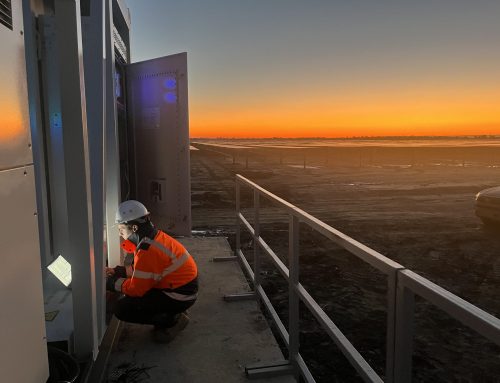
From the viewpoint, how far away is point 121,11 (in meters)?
5.59

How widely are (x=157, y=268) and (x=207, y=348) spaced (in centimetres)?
88

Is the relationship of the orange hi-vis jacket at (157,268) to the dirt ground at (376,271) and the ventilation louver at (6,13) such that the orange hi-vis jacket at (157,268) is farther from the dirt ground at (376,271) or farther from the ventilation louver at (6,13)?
the ventilation louver at (6,13)

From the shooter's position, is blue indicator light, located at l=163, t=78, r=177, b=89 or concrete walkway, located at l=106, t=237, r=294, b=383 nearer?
concrete walkway, located at l=106, t=237, r=294, b=383

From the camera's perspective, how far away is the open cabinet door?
6.09m

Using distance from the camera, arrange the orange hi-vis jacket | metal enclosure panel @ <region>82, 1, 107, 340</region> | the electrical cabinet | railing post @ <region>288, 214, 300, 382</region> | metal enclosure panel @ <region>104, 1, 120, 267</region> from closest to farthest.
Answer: the electrical cabinet
railing post @ <region>288, 214, 300, 382</region>
metal enclosure panel @ <region>82, 1, 107, 340</region>
the orange hi-vis jacket
metal enclosure panel @ <region>104, 1, 120, 267</region>

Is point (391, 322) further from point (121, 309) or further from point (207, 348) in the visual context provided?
point (121, 309)

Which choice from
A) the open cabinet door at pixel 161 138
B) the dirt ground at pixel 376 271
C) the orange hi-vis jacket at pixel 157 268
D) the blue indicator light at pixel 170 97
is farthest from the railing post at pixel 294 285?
the blue indicator light at pixel 170 97

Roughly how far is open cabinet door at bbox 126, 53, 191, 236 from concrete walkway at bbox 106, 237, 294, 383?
66.7 inches

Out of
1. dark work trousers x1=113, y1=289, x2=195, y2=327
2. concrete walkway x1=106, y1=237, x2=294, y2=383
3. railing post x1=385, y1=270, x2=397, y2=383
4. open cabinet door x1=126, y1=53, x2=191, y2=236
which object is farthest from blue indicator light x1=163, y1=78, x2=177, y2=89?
railing post x1=385, y1=270, x2=397, y2=383

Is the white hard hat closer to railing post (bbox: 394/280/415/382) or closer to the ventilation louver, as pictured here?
the ventilation louver

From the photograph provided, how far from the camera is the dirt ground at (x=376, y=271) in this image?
446 cm

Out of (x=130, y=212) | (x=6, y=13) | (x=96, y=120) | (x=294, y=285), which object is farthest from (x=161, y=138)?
(x=6, y=13)

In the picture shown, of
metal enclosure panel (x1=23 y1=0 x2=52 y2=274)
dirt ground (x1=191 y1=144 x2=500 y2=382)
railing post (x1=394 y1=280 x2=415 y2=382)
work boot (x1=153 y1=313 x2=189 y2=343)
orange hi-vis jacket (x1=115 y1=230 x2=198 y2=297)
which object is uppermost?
metal enclosure panel (x1=23 y1=0 x2=52 y2=274)

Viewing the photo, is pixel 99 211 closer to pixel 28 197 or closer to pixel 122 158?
pixel 28 197
